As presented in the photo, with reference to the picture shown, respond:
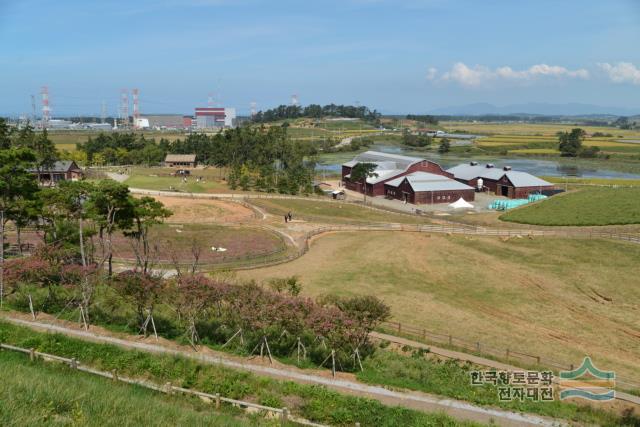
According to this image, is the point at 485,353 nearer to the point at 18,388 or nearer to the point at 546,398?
the point at 546,398

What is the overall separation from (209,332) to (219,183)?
178 ft

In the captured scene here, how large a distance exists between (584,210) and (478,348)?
124 feet

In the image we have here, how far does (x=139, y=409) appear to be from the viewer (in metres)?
12.0

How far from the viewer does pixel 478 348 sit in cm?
2036

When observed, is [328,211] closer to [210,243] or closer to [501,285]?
[210,243]

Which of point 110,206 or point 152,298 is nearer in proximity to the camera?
point 152,298

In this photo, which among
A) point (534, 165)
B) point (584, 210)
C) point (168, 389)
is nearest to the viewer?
point (168, 389)

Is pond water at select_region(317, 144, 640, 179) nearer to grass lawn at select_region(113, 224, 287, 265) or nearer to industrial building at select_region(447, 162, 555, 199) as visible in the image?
industrial building at select_region(447, 162, 555, 199)

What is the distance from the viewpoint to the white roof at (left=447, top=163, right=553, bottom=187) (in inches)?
2574

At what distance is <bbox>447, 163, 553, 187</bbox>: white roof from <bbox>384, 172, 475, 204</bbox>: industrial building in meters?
6.51

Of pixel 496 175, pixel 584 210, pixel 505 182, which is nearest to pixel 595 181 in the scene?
pixel 496 175

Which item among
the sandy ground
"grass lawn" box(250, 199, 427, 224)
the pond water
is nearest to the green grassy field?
the sandy ground

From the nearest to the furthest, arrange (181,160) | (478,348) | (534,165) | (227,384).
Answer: (227,384) → (478,348) → (181,160) → (534,165)

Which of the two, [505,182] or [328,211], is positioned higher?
[505,182]
